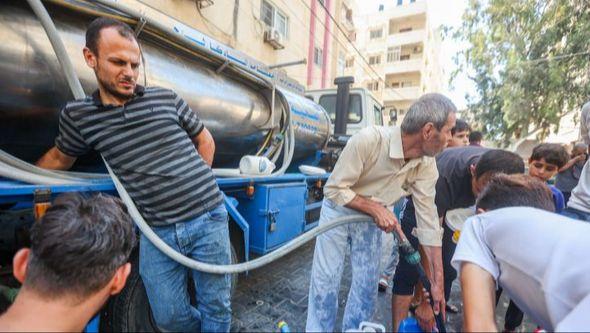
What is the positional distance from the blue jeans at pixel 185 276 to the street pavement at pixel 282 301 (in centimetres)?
68

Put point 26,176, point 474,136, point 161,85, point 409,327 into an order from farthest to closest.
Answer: point 474,136
point 161,85
point 26,176
point 409,327

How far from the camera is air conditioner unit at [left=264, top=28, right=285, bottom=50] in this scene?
845 centimetres

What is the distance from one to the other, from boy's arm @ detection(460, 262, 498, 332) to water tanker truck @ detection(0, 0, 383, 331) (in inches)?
63.6

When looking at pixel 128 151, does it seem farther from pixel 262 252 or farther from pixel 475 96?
pixel 475 96

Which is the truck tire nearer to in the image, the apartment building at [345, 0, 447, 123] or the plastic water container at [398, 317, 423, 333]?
the plastic water container at [398, 317, 423, 333]

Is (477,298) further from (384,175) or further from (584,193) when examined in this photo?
(584,193)

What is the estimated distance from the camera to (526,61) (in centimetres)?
898

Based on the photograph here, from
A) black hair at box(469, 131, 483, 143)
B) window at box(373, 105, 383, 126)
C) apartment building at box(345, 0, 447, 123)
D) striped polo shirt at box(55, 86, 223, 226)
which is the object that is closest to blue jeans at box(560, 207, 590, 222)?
black hair at box(469, 131, 483, 143)

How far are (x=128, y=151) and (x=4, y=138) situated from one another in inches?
28.8

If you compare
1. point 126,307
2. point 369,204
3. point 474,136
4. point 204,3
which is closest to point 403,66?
point 204,3

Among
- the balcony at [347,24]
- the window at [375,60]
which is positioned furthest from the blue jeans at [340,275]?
the window at [375,60]

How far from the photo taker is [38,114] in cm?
158

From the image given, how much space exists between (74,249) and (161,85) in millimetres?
1550

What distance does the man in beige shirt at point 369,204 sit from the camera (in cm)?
169
